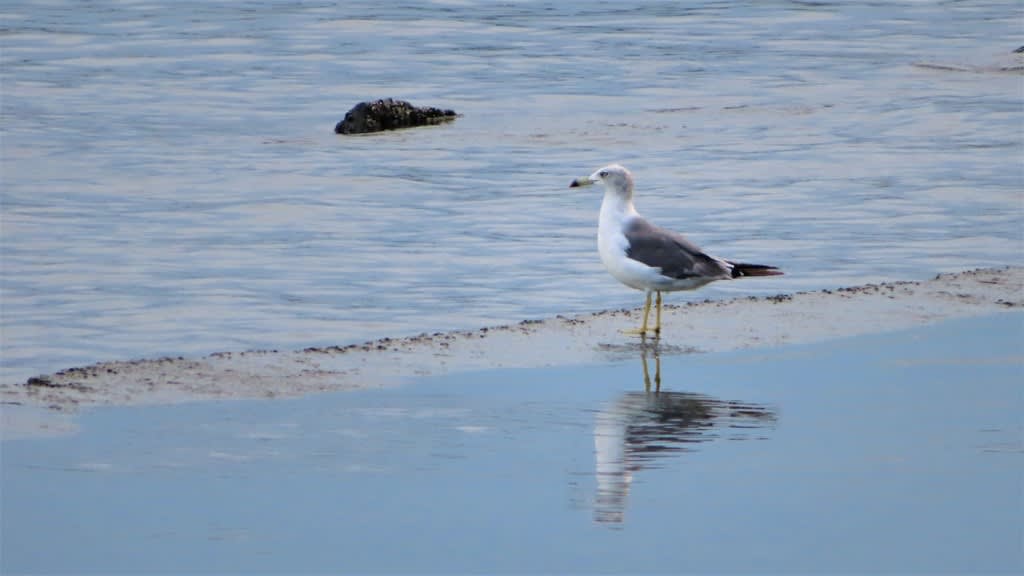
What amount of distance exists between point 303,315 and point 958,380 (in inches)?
151

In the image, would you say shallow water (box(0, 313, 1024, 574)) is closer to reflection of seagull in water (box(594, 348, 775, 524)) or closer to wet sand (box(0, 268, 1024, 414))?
reflection of seagull in water (box(594, 348, 775, 524))

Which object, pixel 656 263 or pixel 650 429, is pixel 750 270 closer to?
pixel 656 263

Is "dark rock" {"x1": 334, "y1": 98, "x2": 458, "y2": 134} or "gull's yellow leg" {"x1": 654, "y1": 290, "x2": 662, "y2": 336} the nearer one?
"gull's yellow leg" {"x1": 654, "y1": 290, "x2": 662, "y2": 336}

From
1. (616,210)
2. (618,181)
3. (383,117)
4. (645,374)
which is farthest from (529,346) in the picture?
(383,117)

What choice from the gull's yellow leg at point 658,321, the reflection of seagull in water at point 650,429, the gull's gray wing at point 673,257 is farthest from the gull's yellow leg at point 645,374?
the gull's gray wing at point 673,257

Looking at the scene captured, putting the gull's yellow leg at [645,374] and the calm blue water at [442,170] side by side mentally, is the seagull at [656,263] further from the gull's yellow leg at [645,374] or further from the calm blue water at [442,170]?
the calm blue water at [442,170]

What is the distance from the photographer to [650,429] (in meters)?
7.48

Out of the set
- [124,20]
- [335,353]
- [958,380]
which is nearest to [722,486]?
[958,380]

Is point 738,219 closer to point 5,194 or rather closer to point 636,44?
point 5,194

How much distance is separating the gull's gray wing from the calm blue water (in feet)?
2.69

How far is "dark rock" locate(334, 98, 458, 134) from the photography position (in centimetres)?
1983

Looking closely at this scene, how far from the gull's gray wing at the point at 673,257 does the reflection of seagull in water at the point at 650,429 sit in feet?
5.35

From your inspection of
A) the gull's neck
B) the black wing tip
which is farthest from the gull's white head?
the black wing tip

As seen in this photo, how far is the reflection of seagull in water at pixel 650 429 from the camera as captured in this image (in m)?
6.65
